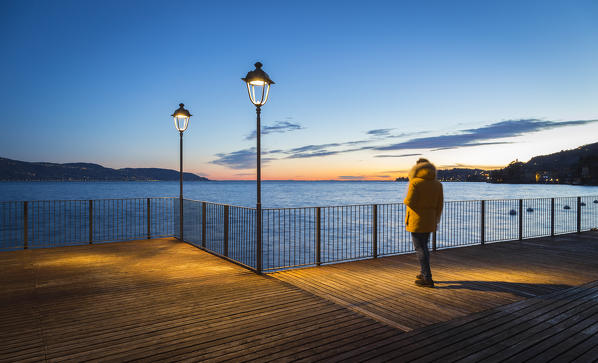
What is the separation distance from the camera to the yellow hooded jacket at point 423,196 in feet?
14.4

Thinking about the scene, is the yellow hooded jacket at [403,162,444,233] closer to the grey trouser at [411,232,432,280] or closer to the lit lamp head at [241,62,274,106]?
the grey trouser at [411,232,432,280]

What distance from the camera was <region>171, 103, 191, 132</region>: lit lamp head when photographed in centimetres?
797

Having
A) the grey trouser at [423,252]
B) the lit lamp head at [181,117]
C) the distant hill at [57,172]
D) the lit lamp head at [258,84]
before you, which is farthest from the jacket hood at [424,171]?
the distant hill at [57,172]

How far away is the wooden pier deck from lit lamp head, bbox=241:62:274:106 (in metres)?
2.97

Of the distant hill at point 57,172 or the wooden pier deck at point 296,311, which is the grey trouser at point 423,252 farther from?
the distant hill at point 57,172

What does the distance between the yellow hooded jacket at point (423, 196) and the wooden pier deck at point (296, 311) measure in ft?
3.07

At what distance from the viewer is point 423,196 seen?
4.38 m

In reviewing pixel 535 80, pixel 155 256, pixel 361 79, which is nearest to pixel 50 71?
pixel 361 79

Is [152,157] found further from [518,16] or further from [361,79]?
[518,16]

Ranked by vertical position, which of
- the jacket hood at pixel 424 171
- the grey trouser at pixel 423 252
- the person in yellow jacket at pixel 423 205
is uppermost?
the jacket hood at pixel 424 171

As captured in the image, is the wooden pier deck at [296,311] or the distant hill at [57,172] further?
the distant hill at [57,172]

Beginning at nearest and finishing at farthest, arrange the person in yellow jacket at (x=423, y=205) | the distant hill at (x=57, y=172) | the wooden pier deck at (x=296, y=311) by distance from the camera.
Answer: the wooden pier deck at (x=296, y=311) < the person in yellow jacket at (x=423, y=205) < the distant hill at (x=57, y=172)

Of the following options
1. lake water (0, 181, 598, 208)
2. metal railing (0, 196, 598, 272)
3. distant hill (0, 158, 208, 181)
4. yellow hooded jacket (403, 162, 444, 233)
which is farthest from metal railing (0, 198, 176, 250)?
distant hill (0, 158, 208, 181)

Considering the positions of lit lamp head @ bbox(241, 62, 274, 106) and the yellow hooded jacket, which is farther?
lit lamp head @ bbox(241, 62, 274, 106)
